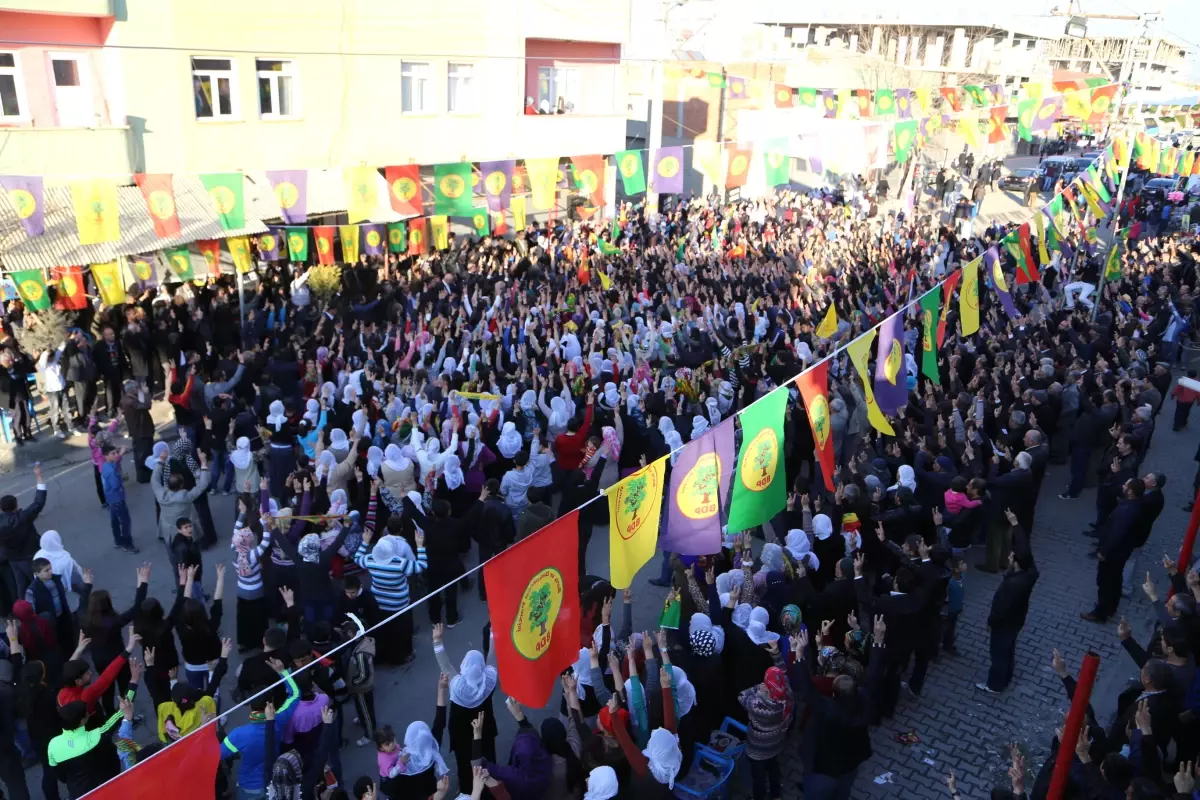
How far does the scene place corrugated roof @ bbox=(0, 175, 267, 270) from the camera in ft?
39.5

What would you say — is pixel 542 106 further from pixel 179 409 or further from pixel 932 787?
pixel 932 787

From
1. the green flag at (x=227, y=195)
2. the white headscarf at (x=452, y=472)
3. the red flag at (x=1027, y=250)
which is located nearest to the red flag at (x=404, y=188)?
the green flag at (x=227, y=195)

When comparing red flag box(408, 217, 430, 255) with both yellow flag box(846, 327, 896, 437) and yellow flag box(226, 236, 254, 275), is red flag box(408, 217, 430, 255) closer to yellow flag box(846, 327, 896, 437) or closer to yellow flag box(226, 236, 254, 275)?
yellow flag box(226, 236, 254, 275)

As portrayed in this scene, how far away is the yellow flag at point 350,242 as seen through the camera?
1441 centimetres

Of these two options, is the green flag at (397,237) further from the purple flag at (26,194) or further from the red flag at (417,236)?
the purple flag at (26,194)

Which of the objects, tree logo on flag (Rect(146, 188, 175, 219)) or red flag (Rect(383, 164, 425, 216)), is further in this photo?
red flag (Rect(383, 164, 425, 216))

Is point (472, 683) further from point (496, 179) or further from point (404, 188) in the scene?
point (496, 179)

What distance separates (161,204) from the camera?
12.0 metres

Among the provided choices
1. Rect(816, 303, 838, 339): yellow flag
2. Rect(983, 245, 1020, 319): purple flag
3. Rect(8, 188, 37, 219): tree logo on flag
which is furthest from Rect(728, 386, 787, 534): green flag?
Rect(8, 188, 37, 219): tree logo on flag

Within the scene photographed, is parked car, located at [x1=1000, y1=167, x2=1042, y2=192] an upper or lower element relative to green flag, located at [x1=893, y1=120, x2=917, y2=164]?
lower

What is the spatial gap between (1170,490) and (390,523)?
31.6ft

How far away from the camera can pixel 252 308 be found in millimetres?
14133

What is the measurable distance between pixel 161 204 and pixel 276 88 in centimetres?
563

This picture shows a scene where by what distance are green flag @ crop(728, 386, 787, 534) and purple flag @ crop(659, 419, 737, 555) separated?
0.28m
